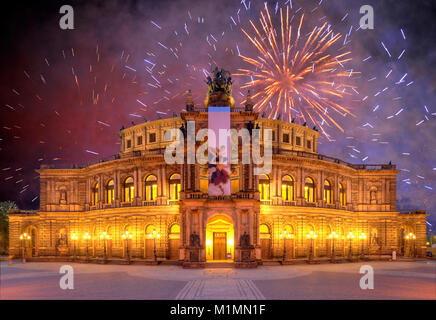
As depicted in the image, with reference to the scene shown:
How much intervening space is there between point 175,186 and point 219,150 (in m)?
10.5

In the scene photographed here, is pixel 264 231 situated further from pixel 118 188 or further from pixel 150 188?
pixel 118 188

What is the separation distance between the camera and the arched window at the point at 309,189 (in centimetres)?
5834

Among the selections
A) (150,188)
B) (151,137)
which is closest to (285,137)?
(151,137)

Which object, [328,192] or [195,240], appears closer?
[195,240]

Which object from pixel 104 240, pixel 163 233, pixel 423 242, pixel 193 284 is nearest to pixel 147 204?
pixel 163 233

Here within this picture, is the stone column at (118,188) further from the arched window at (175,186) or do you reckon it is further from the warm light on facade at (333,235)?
the warm light on facade at (333,235)

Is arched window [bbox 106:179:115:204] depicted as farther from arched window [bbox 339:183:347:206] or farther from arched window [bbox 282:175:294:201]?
arched window [bbox 339:183:347:206]

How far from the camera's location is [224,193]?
4853cm

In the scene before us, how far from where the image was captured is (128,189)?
59312 mm

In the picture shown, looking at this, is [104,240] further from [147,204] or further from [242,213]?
[242,213]

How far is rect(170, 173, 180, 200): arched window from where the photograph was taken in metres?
55.8

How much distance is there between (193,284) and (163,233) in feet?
76.6

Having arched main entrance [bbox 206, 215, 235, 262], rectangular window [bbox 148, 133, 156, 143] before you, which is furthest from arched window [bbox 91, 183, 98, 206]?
arched main entrance [bbox 206, 215, 235, 262]
